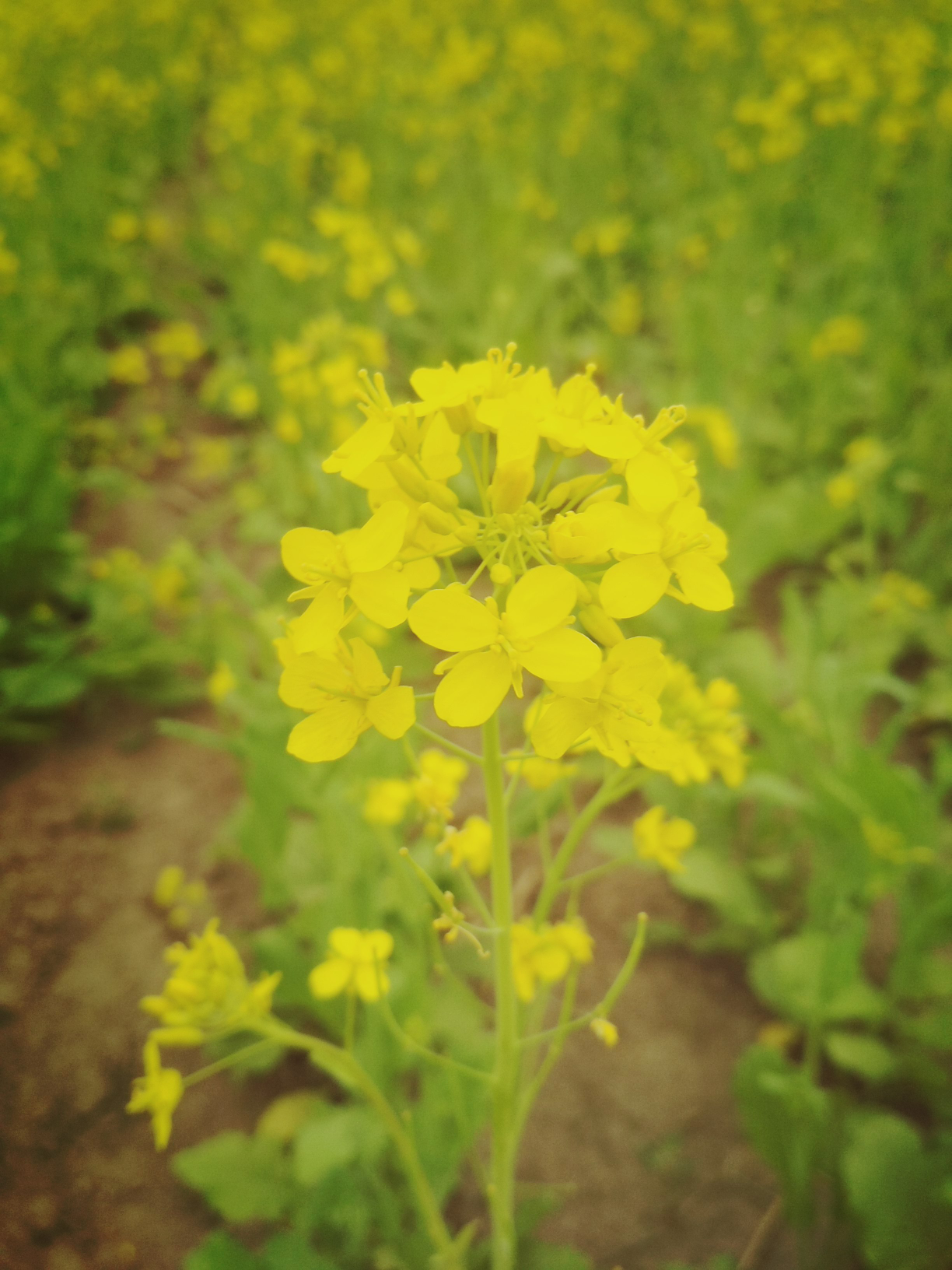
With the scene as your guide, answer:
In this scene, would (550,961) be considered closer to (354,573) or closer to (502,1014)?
(502,1014)

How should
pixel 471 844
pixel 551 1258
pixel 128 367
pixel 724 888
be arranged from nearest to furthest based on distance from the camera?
pixel 471 844
pixel 551 1258
pixel 724 888
pixel 128 367

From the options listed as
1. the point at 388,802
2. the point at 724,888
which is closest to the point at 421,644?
the point at 388,802

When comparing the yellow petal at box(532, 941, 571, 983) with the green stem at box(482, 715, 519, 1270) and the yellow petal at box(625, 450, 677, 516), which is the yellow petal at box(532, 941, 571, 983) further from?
the yellow petal at box(625, 450, 677, 516)

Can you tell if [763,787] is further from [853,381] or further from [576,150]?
[576,150]

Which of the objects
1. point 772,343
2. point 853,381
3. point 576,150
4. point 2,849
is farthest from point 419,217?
point 2,849

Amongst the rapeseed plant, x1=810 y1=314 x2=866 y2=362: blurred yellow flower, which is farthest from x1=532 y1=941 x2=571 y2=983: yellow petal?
x1=810 y1=314 x2=866 y2=362: blurred yellow flower

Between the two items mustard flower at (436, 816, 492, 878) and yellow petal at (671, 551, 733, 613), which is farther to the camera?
mustard flower at (436, 816, 492, 878)

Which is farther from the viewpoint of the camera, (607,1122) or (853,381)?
(853,381)
